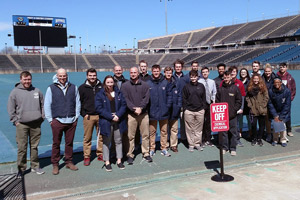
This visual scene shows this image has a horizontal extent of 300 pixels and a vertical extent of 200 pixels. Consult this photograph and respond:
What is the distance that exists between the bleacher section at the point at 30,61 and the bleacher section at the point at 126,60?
1669 cm

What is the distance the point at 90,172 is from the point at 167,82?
2.39 m

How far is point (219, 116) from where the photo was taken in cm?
516

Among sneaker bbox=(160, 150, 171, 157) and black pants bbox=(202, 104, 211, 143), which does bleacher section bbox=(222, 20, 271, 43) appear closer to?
black pants bbox=(202, 104, 211, 143)

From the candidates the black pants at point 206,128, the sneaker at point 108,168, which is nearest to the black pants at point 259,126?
the black pants at point 206,128

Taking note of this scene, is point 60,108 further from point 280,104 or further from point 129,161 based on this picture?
point 280,104

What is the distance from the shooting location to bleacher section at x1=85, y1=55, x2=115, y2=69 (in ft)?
219

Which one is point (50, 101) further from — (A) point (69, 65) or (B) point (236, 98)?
(A) point (69, 65)

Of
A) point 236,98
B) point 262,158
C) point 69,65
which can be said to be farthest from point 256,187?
point 69,65

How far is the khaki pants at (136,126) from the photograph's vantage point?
5.98 m

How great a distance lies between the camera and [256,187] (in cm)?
466

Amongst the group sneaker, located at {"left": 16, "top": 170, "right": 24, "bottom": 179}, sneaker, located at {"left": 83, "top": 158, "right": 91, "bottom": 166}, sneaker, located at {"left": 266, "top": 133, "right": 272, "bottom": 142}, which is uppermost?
sneaker, located at {"left": 266, "top": 133, "right": 272, "bottom": 142}

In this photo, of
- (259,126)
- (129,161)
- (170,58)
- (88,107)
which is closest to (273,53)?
(170,58)

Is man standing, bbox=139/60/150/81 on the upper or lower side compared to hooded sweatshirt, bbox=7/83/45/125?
upper

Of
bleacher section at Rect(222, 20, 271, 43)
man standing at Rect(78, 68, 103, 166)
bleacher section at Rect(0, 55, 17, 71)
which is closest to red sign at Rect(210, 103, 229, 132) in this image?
man standing at Rect(78, 68, 103, 166)
